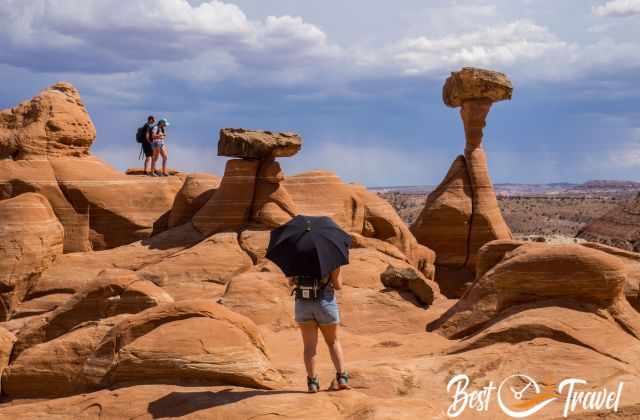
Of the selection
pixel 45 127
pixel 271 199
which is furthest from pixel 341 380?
pixel 45 127

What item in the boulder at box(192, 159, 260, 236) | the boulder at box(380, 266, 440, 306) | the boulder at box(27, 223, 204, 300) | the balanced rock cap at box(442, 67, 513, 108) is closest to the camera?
the boulder at box(380, 266, 440, 306)

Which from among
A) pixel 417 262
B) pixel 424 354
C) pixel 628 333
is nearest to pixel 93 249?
pixel 417 262

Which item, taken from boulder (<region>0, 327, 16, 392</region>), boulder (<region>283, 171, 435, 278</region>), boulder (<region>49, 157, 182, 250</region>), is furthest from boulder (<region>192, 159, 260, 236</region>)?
boulder (<region>0, 327, 16, 392</region>)

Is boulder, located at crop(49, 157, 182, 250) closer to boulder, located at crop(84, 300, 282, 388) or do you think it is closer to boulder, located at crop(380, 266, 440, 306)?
boulder, located at crop(380, 266, 440, 306)

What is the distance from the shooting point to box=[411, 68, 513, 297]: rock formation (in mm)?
24328

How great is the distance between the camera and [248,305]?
14.0 m

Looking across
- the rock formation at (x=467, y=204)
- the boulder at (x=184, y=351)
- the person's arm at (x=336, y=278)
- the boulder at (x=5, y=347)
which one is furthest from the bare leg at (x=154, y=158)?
the person's arm at (x=336, y=278)

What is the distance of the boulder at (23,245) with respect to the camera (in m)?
17.2

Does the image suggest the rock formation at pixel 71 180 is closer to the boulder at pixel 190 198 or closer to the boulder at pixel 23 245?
the boulder at pixel 190 198

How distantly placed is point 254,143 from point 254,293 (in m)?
6.10

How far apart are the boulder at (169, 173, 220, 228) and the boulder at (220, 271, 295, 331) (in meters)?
5.72

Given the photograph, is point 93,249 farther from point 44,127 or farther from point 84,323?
point 84,323

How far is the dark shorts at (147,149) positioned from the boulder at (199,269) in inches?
202

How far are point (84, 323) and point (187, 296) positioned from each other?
637cm
